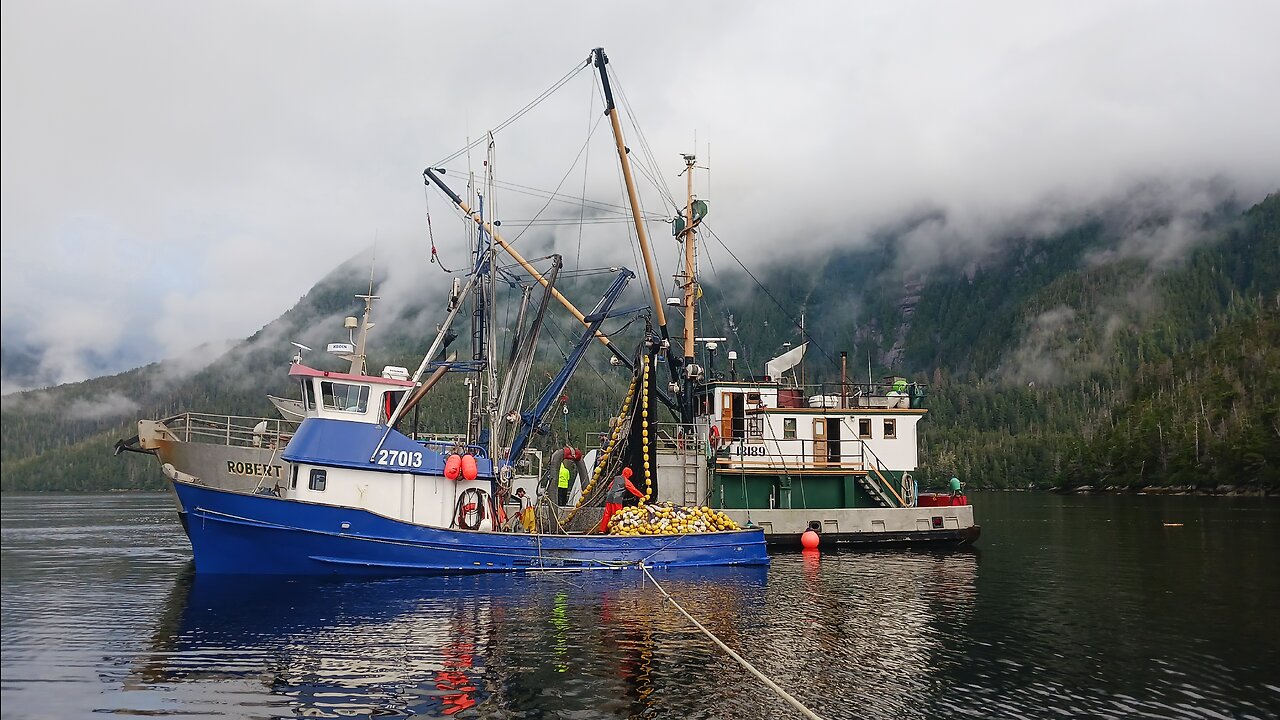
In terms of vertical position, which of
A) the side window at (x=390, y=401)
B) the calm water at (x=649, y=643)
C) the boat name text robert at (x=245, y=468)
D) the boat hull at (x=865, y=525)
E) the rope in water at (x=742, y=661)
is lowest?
the calm water at (x=649, y=643)

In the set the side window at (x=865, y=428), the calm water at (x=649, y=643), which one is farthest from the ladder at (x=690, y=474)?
the side window at (x=865, y=428)

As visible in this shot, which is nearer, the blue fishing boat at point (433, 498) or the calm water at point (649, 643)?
the calm water at point (649, 643)

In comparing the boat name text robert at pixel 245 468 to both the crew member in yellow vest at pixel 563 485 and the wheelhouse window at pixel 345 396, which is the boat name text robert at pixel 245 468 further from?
the crew member in yellow vest at pixel 563 485

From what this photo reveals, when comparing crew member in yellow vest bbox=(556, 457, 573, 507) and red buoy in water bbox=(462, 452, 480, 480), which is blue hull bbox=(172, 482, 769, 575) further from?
crew member in yellow vest bbox=(556, 457, 573, 507)

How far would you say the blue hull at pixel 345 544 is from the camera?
23.8 m

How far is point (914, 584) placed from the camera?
84.5ft

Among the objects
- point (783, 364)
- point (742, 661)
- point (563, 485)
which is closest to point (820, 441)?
point (783, 364)

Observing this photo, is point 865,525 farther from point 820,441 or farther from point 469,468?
point 469,468

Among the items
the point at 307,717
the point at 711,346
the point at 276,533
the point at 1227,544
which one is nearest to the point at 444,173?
the point at 711,346

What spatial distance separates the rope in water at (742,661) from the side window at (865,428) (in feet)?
44.1

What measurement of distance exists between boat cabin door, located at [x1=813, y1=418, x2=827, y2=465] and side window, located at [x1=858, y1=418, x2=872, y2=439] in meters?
1.53

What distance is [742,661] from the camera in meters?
14.3

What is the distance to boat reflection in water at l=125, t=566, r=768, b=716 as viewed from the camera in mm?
13773

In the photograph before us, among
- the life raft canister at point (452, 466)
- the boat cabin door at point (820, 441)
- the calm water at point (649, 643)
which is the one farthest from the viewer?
the boat cabin door at point (820, 441)
